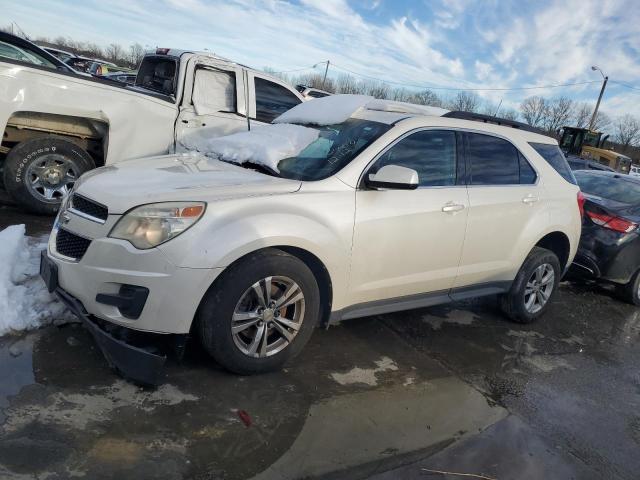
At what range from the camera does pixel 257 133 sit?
4574mm

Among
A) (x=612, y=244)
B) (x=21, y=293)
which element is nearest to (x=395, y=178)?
(x=21, y=293)

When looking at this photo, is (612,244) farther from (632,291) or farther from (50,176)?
(50,176)

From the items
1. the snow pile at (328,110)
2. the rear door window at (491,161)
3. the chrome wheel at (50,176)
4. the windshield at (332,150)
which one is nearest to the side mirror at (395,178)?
the windshield at (332,150)

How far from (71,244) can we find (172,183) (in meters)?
0.74

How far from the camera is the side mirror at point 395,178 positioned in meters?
3.66

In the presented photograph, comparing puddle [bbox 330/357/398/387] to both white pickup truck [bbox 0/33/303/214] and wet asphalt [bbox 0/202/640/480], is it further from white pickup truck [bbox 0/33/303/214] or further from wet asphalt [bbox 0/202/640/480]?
white pickup truck [bbox 0/33/303/214]

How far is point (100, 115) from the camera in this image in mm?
6234

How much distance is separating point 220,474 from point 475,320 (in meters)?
3.48

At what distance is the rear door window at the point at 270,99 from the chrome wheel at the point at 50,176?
8.56 ft

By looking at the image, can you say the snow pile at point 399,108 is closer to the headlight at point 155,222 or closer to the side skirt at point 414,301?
the side skirt at point 414,301

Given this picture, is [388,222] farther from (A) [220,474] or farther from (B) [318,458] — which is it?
(A) [220,474]

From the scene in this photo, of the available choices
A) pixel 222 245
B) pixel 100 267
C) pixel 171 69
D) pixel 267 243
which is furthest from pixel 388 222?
pixel 171 69

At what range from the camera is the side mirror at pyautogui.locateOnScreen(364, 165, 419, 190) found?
12.0 ft

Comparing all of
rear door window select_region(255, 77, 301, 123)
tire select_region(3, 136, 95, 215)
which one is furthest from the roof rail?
tire select_region(3, 136, 95, 215)
